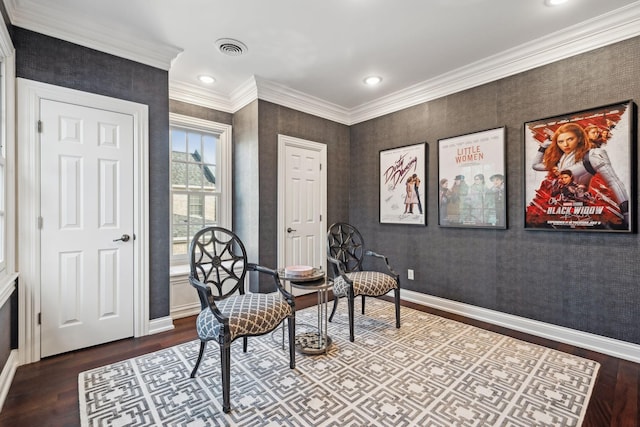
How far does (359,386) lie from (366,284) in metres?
1.00

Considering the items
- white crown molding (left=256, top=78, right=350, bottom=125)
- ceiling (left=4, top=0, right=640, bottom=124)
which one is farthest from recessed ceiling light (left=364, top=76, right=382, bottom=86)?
white crown molding (left=256, top=78, right=350, bottom=125)

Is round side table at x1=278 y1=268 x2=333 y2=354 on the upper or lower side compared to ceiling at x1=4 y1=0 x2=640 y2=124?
lower

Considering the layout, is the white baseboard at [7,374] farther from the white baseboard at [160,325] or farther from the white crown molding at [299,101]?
the white crown molding at [299,101]

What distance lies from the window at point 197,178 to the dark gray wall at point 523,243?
7.14ft

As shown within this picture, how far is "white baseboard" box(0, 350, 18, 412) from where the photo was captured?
1.86 m

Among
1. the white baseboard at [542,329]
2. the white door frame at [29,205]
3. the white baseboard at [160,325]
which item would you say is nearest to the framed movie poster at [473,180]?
the white baseboard at [542,329]

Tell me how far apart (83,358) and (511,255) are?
3.86 m

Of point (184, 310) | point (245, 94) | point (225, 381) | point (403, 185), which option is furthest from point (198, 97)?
point (225, 381)

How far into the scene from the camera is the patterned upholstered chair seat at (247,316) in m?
1.88

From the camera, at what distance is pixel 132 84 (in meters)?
2.77

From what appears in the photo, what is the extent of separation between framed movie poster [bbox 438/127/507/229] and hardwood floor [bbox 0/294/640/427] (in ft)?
3.80

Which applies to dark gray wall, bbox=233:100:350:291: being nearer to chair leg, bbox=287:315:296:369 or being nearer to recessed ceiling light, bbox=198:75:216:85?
recessed ceiling light, bbox=198:75:216:85

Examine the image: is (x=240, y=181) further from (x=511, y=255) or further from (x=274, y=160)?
(x=511, y=255)

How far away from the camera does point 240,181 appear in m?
3.94
